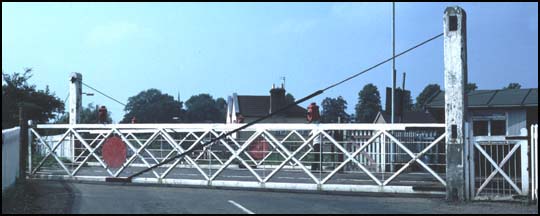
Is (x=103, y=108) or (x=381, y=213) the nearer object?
(x=381, y=213)

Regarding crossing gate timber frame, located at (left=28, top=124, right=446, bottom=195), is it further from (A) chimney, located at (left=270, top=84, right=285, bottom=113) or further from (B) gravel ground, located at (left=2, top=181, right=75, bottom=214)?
(A) chimney, located at (left=270, top=84, right=285, bottom=113)

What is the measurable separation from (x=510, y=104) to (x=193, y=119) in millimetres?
69024

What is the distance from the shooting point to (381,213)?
11789 mm

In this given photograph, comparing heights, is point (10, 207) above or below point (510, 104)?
below

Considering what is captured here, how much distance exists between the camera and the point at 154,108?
266 feet

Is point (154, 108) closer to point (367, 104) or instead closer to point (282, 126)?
point (367, 104)

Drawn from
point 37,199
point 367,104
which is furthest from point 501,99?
point 367,104

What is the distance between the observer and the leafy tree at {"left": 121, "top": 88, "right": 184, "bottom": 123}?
79037 millimetres

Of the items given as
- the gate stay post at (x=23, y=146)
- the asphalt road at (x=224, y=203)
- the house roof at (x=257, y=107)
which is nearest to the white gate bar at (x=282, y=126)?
the gate stay post at (x=23, y=146)

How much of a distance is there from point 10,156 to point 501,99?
1596 centimetres

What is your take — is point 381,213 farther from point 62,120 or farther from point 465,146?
point 62,120

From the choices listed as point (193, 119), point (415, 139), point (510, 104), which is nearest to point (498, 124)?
point (510, 104)

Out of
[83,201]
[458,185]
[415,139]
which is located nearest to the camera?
[83,201]

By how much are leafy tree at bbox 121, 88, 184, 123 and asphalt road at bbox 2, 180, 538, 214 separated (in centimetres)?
6163
